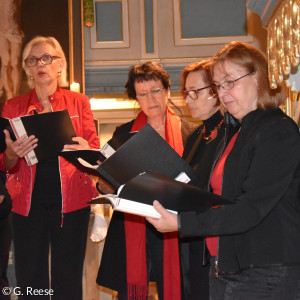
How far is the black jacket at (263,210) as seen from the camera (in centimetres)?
139

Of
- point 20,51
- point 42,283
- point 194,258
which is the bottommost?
point 42,283

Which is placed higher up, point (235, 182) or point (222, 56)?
point (222, 56)

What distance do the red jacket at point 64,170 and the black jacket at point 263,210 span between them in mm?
1353

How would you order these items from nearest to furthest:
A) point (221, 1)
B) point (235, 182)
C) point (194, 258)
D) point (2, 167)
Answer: point (235, 182) < point (194, 258) < point (2, 167) < point (221, 1)

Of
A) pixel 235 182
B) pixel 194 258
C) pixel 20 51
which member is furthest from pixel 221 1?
pixel 235 182

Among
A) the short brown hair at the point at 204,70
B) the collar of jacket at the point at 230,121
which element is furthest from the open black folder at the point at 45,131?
the collar of jacket at the point at 230,121

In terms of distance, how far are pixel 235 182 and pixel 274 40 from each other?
48 cm

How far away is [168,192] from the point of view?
4.83 ft

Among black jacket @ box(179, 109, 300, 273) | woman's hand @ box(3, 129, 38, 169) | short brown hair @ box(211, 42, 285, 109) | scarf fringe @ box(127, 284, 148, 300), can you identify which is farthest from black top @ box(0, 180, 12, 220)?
short brown hair @ box(211, 42, 285, 109)

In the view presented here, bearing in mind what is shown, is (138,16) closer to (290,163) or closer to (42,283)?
(42,283)

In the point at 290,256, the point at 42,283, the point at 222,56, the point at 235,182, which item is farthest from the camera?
the point at 42,283

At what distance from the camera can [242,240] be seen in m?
1.47

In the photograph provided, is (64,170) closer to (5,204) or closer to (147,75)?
(5,204)

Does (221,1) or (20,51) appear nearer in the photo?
(20,51)
